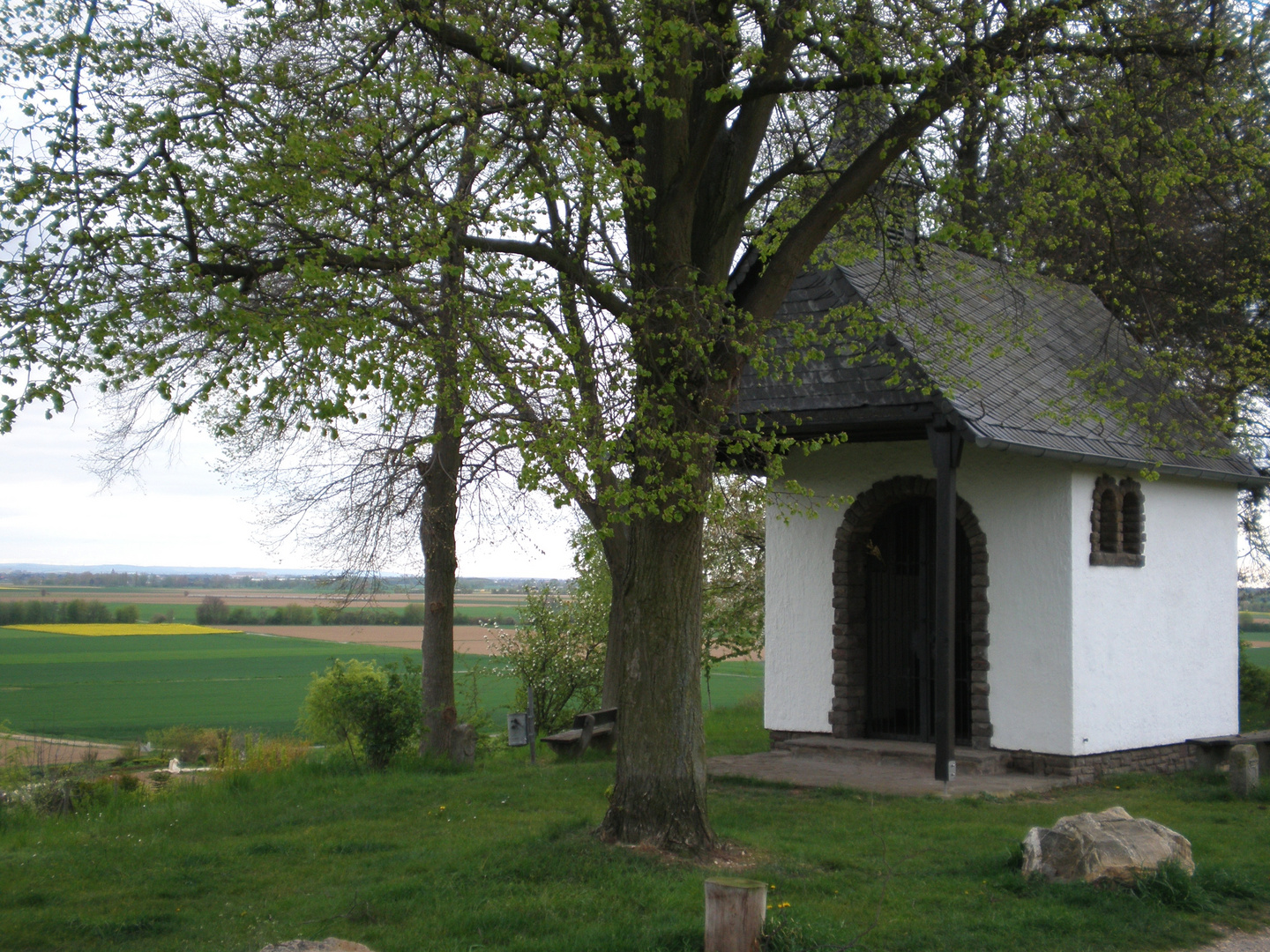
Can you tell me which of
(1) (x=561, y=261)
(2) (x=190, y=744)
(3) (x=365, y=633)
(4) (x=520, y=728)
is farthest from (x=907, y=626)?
(3) (x=365, y=633)

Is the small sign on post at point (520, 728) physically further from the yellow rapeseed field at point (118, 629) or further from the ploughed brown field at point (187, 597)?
the yellow rapeseed field at point (118, 629)

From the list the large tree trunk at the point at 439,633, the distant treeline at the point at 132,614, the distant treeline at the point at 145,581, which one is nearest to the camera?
the large tree trunk at the point at 439,633

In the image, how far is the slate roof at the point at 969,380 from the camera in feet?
34.8

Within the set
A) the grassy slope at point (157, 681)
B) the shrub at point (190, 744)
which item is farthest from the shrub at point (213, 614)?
the shrub at point (190, 744)

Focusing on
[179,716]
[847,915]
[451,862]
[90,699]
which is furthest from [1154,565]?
[90,699]

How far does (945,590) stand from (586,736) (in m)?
5.15

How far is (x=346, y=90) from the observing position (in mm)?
7910

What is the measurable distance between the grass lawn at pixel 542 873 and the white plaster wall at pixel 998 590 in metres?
1.19

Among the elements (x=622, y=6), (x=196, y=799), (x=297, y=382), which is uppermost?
(x=622, y=6)

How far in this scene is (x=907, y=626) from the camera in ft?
44.0

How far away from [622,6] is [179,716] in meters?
28.0

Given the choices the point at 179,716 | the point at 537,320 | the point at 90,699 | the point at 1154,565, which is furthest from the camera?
the point at 90,699

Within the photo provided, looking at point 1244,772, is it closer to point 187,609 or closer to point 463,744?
point 463,744

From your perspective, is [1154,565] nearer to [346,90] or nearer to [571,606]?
[571,606]
